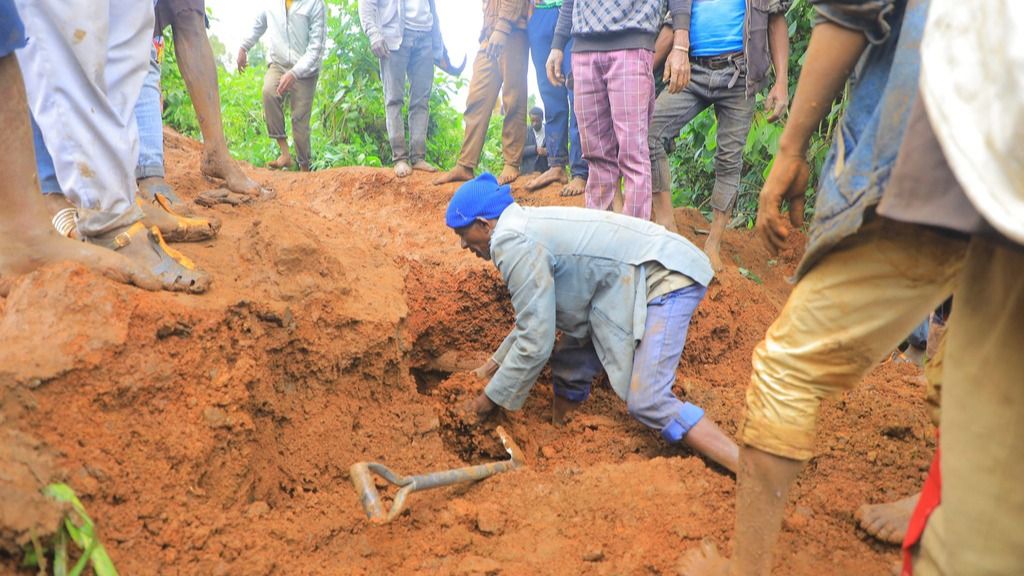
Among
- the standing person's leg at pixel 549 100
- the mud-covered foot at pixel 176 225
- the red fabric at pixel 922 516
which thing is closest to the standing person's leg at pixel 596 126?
the standing person's leg at pixel 549 100

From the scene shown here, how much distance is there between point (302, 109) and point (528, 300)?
5120mm

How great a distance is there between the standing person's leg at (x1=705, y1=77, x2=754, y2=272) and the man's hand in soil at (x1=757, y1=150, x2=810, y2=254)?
266cm

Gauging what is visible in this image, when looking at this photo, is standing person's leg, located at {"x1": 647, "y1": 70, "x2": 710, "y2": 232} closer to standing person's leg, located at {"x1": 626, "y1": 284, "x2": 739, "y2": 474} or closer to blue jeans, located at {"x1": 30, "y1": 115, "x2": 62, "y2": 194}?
standing person's leg, located at {"x1": 626, "y1": 284, "x2": 739, "y2": 474}

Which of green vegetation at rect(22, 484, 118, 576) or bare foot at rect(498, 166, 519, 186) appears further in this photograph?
bare foot at rect(498, 166, 519, 186)

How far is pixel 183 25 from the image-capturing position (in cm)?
338

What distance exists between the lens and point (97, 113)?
6.97ft

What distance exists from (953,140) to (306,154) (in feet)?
24.0

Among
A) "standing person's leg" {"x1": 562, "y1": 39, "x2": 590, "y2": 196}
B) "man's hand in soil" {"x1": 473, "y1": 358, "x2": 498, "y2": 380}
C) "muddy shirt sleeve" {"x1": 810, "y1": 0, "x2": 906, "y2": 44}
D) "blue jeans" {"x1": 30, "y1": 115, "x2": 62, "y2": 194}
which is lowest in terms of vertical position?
"man's hand in soil" {"x1": 473, "y1": 358, "x2": 498, "y2": 380}

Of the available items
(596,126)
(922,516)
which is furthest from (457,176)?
(922,516)

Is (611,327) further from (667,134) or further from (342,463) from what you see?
(667,134)

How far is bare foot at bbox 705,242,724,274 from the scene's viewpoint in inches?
167

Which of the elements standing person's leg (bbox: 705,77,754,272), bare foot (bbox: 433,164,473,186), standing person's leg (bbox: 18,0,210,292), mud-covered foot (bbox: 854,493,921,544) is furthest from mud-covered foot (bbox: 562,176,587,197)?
mud-covered foot (bbox: 854,493,921,544)

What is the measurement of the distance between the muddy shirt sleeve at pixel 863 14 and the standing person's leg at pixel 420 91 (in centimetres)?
519

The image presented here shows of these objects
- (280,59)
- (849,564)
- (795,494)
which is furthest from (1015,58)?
(280,59)
